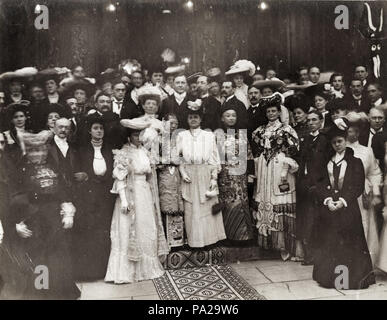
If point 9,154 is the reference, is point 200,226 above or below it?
below

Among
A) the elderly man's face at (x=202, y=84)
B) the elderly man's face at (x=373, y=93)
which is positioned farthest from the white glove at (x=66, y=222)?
the elderly man's face at (x=373, y=93)

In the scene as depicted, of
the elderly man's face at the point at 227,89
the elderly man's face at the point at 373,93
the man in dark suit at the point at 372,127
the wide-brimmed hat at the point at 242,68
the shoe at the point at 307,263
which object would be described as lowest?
the shoe at the point at 307,263

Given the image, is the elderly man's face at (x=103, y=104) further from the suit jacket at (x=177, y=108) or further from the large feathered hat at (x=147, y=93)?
the suit jacket at (x=177, y=108)

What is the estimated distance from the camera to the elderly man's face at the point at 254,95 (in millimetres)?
4465

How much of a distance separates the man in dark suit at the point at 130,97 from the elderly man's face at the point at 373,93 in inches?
87.5

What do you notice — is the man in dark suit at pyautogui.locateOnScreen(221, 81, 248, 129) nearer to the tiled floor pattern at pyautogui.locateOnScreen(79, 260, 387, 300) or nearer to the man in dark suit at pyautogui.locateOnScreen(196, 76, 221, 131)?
the man in dark suit at pyautogui.locateOnScreen(196, 76, 221, 131)

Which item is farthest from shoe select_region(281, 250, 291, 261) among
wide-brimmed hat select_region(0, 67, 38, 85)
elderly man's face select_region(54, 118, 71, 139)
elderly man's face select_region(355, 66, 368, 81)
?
wide-brimmed hat select_region(0, 67, 38, 85)

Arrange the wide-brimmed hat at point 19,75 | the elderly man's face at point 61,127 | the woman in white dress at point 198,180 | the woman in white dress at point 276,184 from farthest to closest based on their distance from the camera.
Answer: the woman in white dress at point 276,184 < the woman in white dress at point 198,180 < the elderly man's face at point 61,127 < the wide-brimmed hat at point 19,75

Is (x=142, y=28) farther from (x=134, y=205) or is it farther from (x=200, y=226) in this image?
(x=200, y=226)

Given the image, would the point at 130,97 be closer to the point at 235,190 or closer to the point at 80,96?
the point at 80,96

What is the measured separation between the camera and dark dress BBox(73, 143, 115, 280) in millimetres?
4219
